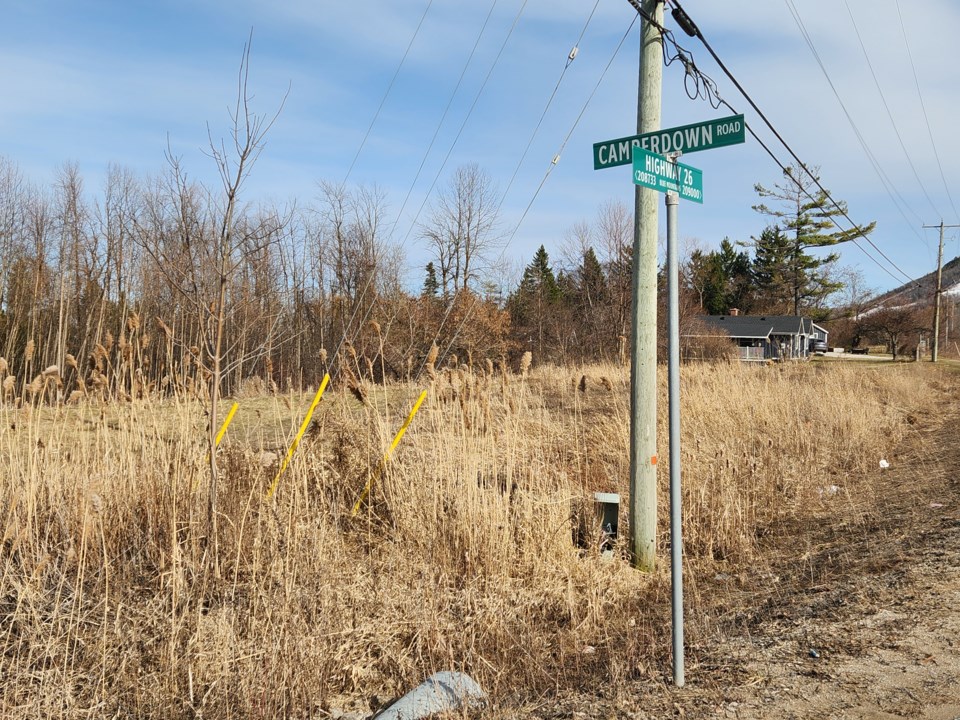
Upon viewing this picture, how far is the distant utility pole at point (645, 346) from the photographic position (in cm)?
610

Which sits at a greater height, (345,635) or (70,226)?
(70,226)

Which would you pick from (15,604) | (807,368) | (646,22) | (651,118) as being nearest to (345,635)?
(15,604)

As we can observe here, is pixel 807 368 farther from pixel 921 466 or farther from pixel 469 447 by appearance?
pixel 469 447

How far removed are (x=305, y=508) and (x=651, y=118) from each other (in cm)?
412

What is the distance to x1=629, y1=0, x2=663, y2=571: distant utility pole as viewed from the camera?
6.10m

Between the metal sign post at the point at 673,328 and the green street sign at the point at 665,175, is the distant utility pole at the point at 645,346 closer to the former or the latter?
the green street sign at the point at 665,175

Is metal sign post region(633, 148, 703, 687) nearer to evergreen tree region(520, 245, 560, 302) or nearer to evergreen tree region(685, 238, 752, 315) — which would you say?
evergreen tree region(520, 245, 560, 302)

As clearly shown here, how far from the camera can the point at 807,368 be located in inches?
730

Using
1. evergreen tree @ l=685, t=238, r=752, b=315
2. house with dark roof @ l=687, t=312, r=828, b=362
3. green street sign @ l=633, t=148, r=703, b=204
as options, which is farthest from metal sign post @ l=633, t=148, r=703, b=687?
evergreen tree @ l=685, t=238, r=752, b=315

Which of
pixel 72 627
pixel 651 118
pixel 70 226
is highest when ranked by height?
pixel 70 226

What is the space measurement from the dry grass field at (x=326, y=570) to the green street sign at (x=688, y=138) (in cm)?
274

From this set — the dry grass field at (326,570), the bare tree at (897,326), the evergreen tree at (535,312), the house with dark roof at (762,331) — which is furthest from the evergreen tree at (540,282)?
the dry grass field at (326,570)

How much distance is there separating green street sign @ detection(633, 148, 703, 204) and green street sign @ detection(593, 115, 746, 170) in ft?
0.38

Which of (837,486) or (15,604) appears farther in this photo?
(837,486)
